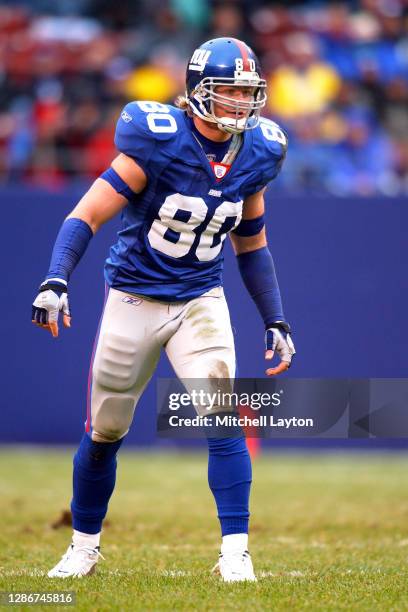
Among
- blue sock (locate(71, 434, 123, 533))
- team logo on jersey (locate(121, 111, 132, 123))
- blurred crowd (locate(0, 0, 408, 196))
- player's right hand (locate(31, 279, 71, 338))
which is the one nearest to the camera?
player's right hand (locate(31, 279, 71, 338))

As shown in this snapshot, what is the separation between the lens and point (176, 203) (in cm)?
393

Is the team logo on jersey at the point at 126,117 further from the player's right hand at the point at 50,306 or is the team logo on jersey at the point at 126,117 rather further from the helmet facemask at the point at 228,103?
the player's right hand at the point at 50,306

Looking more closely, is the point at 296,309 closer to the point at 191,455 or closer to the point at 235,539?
the point at 191,455

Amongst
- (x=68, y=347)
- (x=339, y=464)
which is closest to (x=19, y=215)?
(x=68, y=347)

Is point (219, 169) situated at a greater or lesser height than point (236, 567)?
greater

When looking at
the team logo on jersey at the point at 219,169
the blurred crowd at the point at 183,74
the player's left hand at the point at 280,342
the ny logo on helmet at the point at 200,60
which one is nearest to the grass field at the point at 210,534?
the player's left hand at the point at 280,342

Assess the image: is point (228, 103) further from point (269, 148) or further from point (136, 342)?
point (136, 342)

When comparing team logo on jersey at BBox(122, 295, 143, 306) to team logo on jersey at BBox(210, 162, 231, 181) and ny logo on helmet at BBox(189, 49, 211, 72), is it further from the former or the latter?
ny logo on helmet at BBox(189, 49, 211, 72)

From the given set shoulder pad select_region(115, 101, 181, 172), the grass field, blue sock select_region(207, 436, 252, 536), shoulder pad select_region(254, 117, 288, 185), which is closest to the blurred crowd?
the grass field

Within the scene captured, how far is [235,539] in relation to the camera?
12.5ft

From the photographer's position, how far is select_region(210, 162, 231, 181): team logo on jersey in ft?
13.0

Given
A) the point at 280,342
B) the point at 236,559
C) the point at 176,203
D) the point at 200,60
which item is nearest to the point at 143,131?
the point at 176,203

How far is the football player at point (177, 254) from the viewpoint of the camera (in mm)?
3871

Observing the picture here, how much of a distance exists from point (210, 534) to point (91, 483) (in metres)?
1.48
